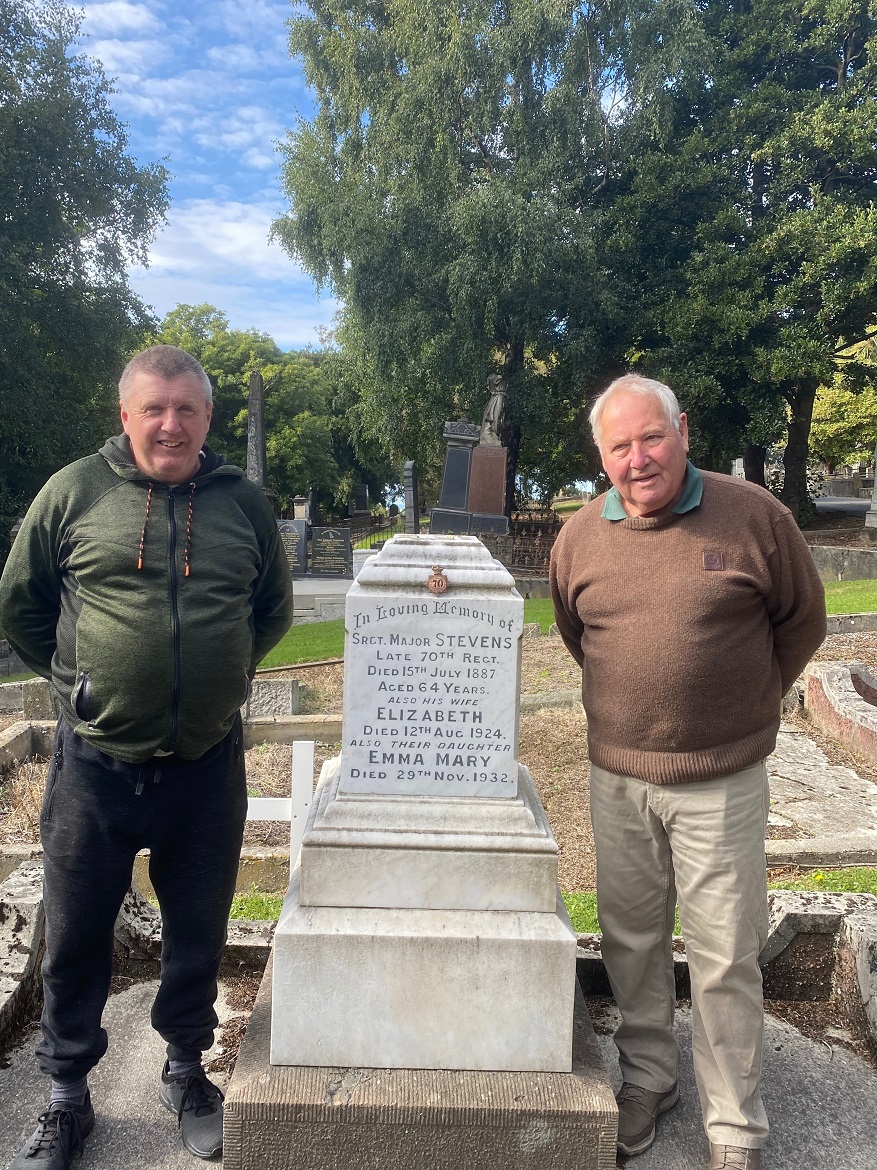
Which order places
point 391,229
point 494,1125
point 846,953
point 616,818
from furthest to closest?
1. point 391,229
2. point 846,953
3. point 616,818
4. point 494,1125

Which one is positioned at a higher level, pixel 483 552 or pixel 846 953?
pixel 483 552

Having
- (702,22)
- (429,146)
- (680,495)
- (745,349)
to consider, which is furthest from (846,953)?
(702,22)

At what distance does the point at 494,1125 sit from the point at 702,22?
24.8 metres

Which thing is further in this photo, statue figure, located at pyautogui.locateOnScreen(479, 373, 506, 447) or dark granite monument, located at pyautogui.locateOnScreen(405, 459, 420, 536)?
statue figure, located at pyautogui.locateOnScreen(479, 373, 506, 447)

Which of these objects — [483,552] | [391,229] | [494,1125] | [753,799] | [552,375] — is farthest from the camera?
[552,375]

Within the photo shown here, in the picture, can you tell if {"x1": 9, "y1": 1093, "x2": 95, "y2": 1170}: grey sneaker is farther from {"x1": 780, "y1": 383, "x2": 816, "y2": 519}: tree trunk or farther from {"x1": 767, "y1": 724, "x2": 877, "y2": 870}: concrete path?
{"x1": 780, "y1": 383, "x2": 816, "y2": 519}: tree trunk

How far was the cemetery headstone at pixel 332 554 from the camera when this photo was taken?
20.3 metres

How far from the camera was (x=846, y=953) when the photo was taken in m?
3.18

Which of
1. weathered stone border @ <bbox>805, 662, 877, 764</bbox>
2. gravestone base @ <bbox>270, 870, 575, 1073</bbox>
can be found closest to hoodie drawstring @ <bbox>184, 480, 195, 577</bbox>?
gravestone base @ <bbox>270, 870, 575, 1073</bbox>

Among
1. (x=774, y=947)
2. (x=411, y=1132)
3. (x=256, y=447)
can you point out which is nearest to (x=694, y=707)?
(x=411, y=1132)

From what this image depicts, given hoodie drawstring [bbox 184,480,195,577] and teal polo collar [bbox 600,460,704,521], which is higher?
teal polo collar [bbox 600,460,704,521]

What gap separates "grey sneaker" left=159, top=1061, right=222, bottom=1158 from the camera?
2.42 meters

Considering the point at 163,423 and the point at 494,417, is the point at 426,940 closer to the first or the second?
the point at 163,423

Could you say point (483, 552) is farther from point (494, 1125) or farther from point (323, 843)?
point (494, 1125)
